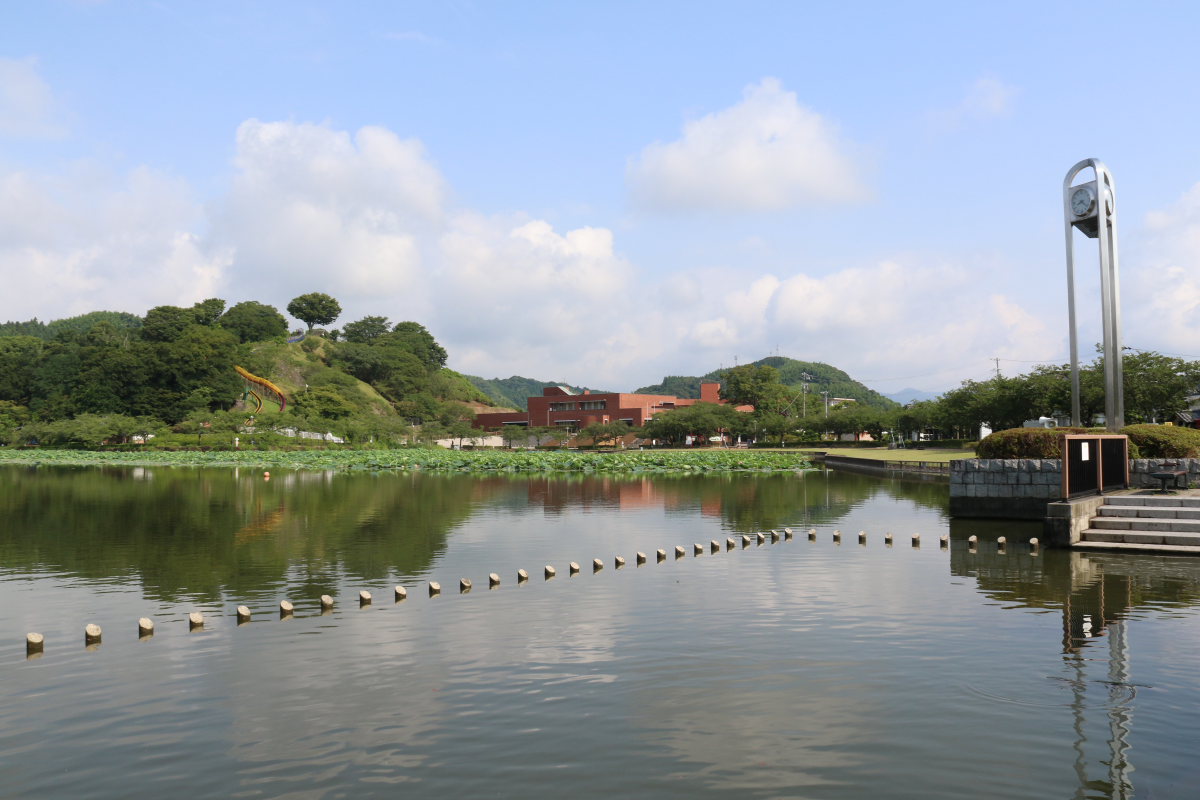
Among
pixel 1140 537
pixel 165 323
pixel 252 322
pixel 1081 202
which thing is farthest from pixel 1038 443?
pixel 252 322

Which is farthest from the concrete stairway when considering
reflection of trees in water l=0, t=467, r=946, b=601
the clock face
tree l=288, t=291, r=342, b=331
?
tree l=288, t=291, r=342, b=331

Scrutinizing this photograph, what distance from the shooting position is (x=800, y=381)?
168 metres

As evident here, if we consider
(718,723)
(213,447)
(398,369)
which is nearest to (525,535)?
(718,723)

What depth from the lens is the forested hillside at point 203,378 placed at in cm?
7469

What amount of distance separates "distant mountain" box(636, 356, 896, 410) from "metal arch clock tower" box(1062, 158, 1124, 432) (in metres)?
124

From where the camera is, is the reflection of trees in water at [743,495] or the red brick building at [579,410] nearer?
the reflection of trees in water at [743,495]

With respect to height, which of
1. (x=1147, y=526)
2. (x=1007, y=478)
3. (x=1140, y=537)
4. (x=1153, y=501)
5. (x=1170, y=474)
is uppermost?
(x=1170, y=474)

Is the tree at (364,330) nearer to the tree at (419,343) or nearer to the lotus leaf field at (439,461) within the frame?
the tree at (419,343)

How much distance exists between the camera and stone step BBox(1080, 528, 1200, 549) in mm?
14829

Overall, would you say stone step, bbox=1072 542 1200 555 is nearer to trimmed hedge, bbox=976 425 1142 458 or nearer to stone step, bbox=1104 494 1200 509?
stone step, bbox=1104 494 1200 509

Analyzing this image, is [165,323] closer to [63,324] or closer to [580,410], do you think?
[580,410]

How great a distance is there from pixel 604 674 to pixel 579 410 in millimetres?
88477

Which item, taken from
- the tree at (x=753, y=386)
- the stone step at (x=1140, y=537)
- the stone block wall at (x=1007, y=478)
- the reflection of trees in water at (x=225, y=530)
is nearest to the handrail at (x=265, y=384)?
the reflection of trees in water at (x=225, y=530)

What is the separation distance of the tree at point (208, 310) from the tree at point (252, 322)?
1.95 m
